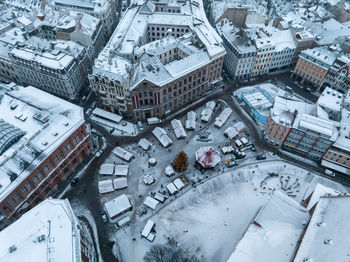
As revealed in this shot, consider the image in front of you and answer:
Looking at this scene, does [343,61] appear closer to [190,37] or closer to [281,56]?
[281,56]

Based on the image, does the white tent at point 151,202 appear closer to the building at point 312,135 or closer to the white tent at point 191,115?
the white tent at point 191,115

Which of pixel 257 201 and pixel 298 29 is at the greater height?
pixel 298 29

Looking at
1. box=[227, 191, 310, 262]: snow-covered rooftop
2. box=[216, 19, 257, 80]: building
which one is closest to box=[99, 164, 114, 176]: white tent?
box=[227, 191, 310, 262]: snow-covered rooftop

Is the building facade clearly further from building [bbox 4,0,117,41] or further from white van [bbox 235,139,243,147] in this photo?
white van [bbox 235,139,243,147]

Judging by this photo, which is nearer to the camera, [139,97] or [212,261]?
[212,261]

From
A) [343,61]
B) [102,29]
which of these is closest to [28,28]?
[102,29]

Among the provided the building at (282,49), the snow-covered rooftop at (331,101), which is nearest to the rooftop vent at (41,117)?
the snow-covered rooftop at (331,101)
